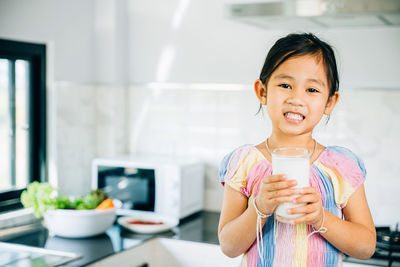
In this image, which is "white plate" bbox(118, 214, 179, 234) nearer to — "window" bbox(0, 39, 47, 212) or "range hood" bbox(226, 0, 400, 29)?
"window" bbox(0, 39, 47, 212)

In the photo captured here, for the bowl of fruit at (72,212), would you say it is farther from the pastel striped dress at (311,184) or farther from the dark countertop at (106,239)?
the pastel striped dress at (311,184)

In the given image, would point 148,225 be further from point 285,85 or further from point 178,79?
point 285,85

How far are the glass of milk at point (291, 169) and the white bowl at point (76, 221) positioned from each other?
4.84 feet

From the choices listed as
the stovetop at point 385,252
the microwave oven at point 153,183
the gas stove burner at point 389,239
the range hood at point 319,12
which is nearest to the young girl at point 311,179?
the range hood at point 319,12

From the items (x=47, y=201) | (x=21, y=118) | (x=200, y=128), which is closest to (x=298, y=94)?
(x=47, y=201)

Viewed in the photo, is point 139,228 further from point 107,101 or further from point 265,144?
point 265,144

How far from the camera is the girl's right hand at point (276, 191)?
991mm

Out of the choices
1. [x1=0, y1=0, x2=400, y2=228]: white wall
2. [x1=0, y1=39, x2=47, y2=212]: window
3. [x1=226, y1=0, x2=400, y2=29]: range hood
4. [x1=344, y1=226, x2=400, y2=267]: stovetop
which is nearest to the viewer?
[x1=226, y1=0, x2=400, y2=29]: range hood

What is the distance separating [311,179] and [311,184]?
0.04 ft

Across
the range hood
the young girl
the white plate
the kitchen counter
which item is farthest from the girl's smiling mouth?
the white plate

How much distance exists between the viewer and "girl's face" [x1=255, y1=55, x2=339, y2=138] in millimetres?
1088

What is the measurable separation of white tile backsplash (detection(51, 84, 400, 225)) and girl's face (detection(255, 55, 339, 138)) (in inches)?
61.7

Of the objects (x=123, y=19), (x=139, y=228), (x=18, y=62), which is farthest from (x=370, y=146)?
(x=18, y=62)

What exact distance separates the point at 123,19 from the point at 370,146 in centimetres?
162
